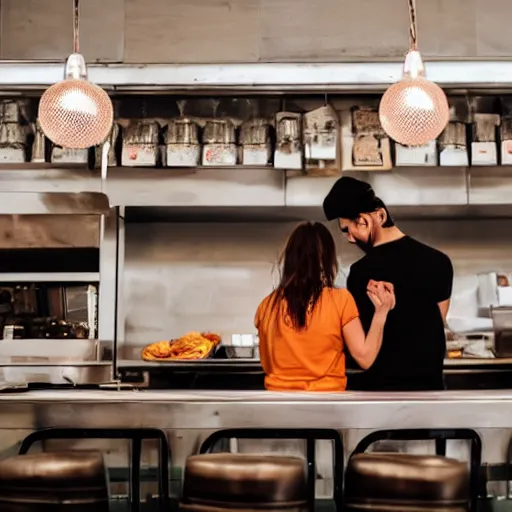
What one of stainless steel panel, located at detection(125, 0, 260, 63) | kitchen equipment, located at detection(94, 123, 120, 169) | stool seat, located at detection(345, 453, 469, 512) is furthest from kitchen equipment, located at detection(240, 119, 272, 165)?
stool seat, located at detection(345, 453, 469, 512)

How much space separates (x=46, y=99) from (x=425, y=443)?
1.66 m

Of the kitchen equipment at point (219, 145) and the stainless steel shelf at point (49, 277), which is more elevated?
the kitchen equipment at point (219, 145)

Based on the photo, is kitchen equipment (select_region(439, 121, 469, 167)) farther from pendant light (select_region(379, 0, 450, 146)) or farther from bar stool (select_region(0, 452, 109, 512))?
bar stool (select_region(0, 452, 109, 512))

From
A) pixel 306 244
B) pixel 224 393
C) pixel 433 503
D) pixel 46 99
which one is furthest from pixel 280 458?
pixel 46 99

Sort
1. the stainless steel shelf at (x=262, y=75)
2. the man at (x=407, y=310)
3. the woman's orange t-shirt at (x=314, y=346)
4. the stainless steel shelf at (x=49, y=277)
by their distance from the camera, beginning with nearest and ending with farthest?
the woman's orange t-shirt at (x=314, y=346) → the man at (x=407, y=310) → the stainless steel shelf at (x=262, y=75) → the stainless steel shelf at (x=49, y=277)

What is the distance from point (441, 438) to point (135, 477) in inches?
32.4

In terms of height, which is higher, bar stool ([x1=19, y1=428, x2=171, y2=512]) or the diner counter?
the diner counter

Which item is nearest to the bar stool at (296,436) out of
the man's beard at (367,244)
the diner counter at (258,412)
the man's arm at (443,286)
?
the diner counter at (258,412)

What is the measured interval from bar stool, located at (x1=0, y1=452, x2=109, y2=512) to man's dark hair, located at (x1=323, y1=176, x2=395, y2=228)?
5.02 feet

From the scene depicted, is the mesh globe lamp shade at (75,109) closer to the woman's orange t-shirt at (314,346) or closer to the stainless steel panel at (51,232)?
the woman's orange t-shirt at (314,346)

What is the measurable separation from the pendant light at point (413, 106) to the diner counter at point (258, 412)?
1.01m

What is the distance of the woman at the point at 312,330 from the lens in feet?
7.64

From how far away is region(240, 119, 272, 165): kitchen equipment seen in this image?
3955 millimetres

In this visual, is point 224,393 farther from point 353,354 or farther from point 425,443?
point 425,443
